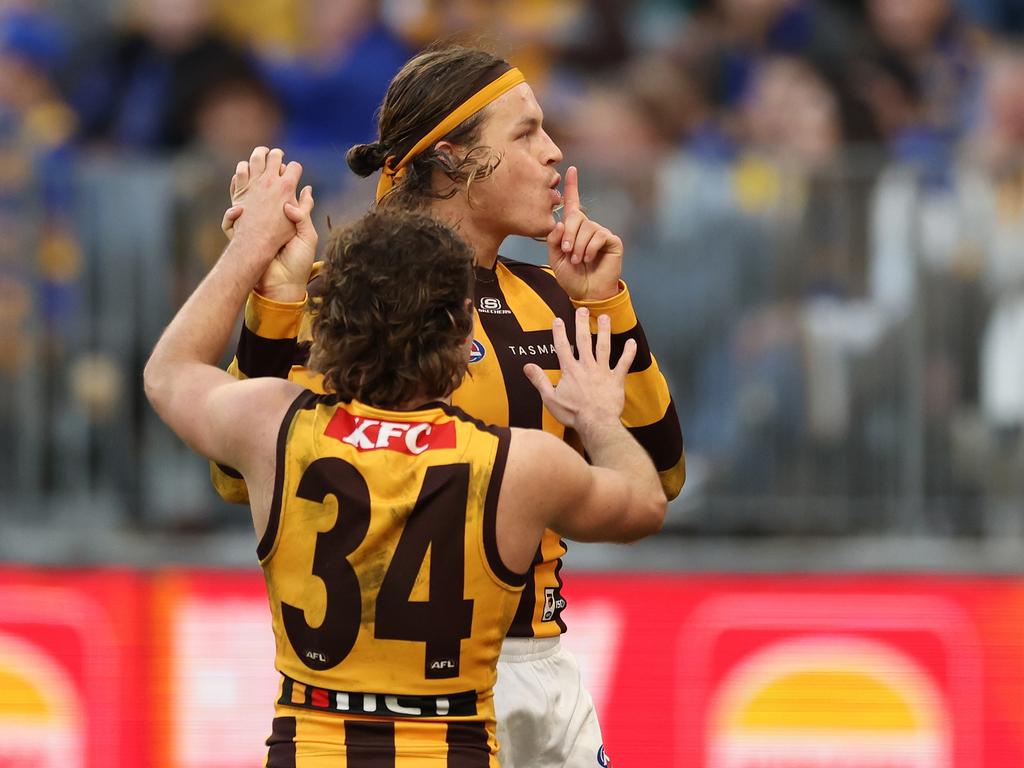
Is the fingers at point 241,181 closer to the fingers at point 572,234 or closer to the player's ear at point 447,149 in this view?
the player's ear at point 447,149

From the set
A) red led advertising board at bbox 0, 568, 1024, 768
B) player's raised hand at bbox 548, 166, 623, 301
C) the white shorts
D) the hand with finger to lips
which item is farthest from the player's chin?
red led advertising board at bbox 0, 568, 1024, 768

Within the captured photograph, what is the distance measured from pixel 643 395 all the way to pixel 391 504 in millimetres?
1028

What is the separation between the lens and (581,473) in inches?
138

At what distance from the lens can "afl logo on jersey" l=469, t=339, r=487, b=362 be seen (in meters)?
4.14

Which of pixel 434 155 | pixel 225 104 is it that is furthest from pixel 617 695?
pixel 225 104

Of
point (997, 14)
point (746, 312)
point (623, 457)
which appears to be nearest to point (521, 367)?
point (623, 457)

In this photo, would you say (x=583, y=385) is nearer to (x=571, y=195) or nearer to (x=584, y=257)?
A: (x=584, y=257)

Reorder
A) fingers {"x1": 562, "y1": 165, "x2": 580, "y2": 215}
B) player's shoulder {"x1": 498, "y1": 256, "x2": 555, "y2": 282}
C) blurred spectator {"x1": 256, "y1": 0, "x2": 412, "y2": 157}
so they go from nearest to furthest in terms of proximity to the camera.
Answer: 1. fingers {"x1": 562, "y1": 165, "x2": 580, "y2": 215}
2. player's shoulder {"x1": 498, "y1": 256, "x2": 555, "y2": 282}
3. blurred spectator {"x1": 256, "y1": 0, "x2": 412, "y2": 157}

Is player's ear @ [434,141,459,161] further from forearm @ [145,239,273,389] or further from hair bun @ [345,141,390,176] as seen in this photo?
forearm @ [145,239,273,389]

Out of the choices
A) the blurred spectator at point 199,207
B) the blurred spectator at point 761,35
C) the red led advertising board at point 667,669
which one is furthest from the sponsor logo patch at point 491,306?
the blurred spectator at point 761,35

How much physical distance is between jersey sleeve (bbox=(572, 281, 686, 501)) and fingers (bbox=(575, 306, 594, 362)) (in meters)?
0.14

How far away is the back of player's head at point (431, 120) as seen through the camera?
4.21 m

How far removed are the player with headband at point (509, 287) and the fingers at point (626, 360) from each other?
0.35 feet

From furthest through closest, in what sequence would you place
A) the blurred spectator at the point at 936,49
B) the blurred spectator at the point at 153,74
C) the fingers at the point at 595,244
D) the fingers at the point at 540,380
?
the blurred spectator at the point at 936,49, the blurred spectator at the point at 153,74, the fingers at the point at 595,244, the fingers at the point at 540,380
